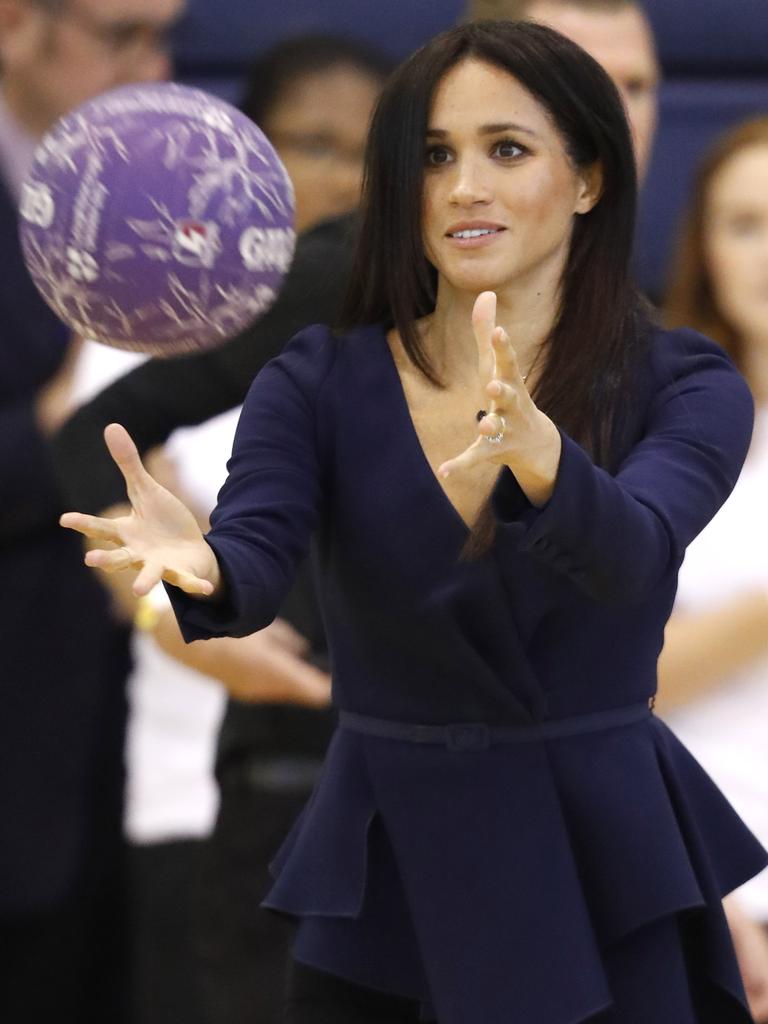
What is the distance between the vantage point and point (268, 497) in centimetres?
175

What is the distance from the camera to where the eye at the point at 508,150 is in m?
1.81

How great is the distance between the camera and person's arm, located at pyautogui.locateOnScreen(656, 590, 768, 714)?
2574 millimetres

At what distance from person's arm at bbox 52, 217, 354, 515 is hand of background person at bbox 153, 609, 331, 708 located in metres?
0.20

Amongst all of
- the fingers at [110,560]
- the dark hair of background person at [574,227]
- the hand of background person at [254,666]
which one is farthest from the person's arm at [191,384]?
the fingers at [110,560]

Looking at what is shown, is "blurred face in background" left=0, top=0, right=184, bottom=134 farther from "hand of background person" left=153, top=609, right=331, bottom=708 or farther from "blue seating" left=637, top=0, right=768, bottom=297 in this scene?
"blue seating" left=637, top=0, right=768, bottom=297

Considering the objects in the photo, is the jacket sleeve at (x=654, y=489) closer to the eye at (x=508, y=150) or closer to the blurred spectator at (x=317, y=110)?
the eye at (x=508, y=150)

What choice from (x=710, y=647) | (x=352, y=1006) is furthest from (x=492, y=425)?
(x=710, y=647)

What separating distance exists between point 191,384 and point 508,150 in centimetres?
77

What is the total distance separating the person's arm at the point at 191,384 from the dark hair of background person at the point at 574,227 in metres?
0.39

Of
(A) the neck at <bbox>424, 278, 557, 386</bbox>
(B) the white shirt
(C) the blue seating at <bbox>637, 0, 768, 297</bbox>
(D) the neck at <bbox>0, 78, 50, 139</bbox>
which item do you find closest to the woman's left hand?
(A) the neck at <bbox>424, 278, 557, 386</bbox>

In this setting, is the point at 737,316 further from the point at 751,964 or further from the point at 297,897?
the point at 297,897

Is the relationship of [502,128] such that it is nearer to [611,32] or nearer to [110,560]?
[110,560]

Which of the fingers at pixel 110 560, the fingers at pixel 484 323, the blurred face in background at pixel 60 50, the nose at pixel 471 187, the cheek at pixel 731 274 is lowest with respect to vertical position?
the fingers at pixel 110 560

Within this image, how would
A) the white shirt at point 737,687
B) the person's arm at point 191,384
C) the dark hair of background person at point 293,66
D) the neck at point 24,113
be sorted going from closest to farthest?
the person's arm at point 191,384 < the white shirt at point 737,687 < the dark hair of background person at point 293,66 < the neck at point 24,113
